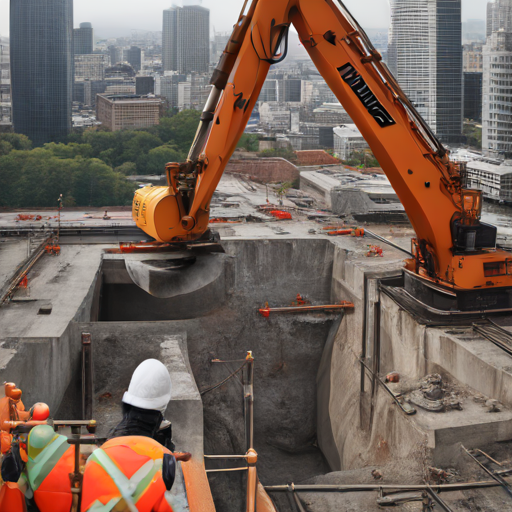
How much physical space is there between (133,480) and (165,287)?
16392mm

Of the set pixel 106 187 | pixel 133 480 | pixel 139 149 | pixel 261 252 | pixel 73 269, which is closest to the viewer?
pixel 133 480

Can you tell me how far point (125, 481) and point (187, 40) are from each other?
646 ft

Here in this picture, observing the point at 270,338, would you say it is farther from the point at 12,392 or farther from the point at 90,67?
the point at 90,67

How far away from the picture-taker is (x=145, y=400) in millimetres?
5242

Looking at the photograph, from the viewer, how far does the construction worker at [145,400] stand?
5227 mm

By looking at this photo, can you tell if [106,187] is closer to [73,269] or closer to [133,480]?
[73,269]

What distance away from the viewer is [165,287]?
20.7m

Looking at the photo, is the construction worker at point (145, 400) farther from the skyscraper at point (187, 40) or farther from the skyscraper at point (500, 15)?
the skyscraper at point (187, 40)

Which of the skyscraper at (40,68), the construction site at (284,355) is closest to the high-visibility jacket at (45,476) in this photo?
the construction site at (284,355)

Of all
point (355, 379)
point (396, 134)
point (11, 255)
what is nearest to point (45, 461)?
point (396, 134)

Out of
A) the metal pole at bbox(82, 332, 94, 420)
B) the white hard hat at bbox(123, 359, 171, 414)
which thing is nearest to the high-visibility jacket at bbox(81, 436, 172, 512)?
the white hard hat at bbox(123, 359, 171, 414)

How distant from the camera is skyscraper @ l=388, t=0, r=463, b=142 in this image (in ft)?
217

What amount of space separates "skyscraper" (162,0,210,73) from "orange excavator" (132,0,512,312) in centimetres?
16692

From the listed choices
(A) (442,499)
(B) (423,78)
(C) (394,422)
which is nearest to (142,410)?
(A) (442,499)
